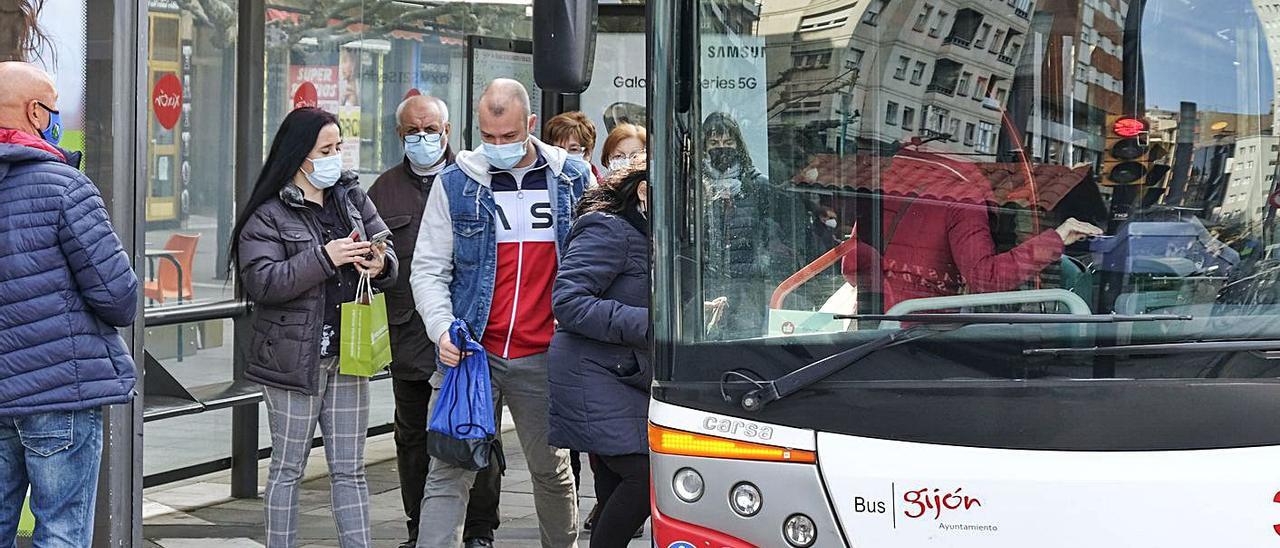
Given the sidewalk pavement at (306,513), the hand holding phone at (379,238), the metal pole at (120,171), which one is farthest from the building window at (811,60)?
the sidewalk pavement at (306,513)

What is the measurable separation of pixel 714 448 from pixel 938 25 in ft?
3.38

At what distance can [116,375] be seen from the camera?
4.74 metres

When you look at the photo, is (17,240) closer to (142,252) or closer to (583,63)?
(142,252)

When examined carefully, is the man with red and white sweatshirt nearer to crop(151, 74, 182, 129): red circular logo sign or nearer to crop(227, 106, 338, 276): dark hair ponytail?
crop(227, 106, 338, 276): dark hair ponytail

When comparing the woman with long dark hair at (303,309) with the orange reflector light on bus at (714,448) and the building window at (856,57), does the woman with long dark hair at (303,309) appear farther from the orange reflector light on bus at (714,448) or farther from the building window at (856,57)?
the building window at (856,57)

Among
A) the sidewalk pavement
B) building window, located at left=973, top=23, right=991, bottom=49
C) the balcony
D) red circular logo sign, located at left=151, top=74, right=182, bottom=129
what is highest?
red circular logo sign, located at left=151, top=74, right=182, bottom=129

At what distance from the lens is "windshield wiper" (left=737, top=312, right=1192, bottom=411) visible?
3.40 m

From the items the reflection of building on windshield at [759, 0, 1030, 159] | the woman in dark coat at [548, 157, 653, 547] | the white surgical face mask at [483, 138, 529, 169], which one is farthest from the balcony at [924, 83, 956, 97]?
the white surgical face mask at [483, 138, 529, 169]

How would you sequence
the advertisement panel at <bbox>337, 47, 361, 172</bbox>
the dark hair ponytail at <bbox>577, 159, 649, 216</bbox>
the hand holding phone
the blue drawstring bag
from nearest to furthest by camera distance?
the dark hair ponytail at <bbox>577, 159, 649, 216</bbox> < the blue drawstring bag < the hand holding phone < the advertisement panel at <bbox>337, 47, 361, 172</bbox>

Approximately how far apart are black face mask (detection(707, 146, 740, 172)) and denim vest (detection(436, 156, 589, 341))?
5.80 ft

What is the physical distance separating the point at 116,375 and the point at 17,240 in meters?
0.48

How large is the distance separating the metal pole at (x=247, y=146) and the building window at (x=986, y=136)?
4.90 m

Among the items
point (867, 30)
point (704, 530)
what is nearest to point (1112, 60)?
point (867, 30)

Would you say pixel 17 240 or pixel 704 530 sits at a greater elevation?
pixel 17 240
